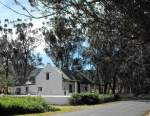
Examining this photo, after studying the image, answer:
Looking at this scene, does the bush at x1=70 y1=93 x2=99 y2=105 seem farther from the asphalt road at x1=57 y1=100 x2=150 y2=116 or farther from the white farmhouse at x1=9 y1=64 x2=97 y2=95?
the white farmhouse at x1=9 y1=64 x2=97 y2=95

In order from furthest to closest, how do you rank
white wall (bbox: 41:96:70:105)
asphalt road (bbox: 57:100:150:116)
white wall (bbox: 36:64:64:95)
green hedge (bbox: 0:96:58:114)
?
white wall (bbox: 36:64:64:95) < white wall (bbox: 41:96:70:105) < green hedge (bbox: 0:96:58:114) < asphalt road (bbox: 57:100:150:116)

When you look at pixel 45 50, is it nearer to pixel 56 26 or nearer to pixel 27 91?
pixel 27 91

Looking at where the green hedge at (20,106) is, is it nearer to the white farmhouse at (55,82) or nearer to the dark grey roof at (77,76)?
the white farmhouse at (55,82)

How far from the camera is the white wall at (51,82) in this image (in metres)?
87.4

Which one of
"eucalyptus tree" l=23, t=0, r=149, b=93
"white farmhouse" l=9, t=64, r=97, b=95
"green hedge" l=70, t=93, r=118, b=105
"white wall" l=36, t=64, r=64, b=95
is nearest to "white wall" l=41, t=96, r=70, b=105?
"green hedge" l=70, t=93, r=118, b=105

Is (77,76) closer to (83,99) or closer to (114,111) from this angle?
(83,99)

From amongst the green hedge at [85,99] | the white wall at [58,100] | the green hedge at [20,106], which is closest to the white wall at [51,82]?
the green hedge at [85,99]

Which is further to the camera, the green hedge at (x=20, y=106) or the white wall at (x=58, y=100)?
the white wall at (x=58, y=100)

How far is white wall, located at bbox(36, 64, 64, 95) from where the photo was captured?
287 feet

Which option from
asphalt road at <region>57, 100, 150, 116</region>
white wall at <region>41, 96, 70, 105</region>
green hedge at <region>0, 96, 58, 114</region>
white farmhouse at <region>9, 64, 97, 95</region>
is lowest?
asphalt road at <region>57, 100, 150, 116</region>

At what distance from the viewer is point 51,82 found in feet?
292

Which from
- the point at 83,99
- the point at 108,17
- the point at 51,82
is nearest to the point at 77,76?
the point at 51,82

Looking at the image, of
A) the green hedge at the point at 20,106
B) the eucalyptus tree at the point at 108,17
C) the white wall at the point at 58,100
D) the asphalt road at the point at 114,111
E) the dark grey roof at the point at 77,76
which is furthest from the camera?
the dark grey roof at the point at 77,76

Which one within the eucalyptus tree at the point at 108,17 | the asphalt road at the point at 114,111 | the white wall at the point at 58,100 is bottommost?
the asphalt road at the point at 114,111
